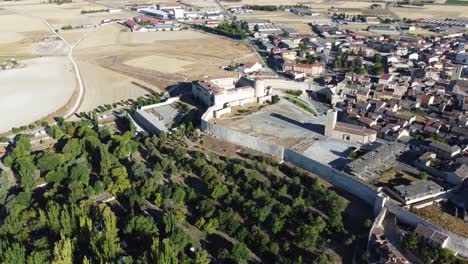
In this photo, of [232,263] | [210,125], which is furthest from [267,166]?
[232,263]

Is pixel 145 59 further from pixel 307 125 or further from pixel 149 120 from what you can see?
pixel 307 125

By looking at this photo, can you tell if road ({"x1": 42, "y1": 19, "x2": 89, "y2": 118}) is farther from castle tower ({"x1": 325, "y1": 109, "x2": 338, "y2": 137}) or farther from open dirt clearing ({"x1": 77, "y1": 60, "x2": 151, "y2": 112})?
castle tower ({"x1": 325, "y1": 109, "x2": 338, "y2": 137})

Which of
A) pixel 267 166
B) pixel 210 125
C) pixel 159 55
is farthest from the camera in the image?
pixel 159 55

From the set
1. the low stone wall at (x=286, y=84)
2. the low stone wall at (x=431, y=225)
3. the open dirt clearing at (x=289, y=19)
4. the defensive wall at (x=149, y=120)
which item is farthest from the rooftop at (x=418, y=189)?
the open dirt clearing at (x=289, y=19)

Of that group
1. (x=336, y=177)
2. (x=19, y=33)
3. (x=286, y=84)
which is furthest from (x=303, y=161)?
(x=19, y=33)

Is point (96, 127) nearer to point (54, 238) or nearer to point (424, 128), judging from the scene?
point (54, 238)

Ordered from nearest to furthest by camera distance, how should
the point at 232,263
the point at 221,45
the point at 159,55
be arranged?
the point at 232,263, the point at 159,55, the point at 221,45
